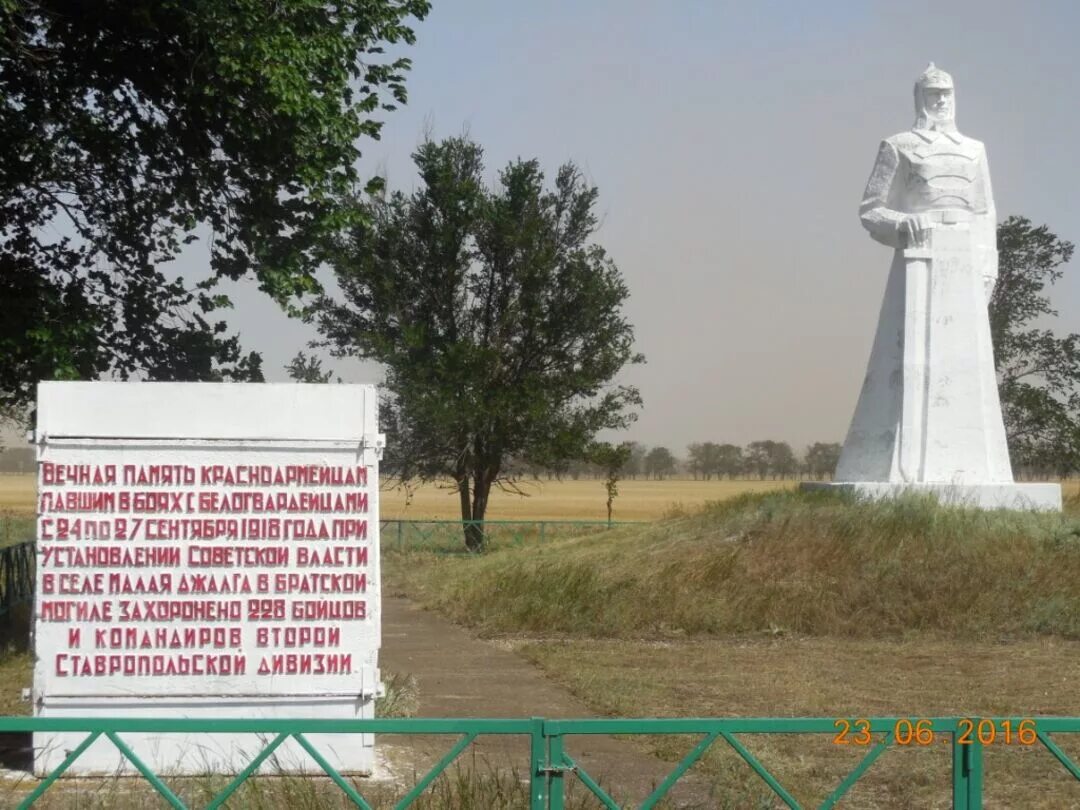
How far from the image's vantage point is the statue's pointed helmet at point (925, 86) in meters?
17.7

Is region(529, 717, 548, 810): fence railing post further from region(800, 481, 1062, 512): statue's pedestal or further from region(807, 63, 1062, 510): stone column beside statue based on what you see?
region(807, 63, 1062, 510): stone column beside statue

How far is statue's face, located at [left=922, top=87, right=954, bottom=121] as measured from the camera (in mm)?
17734

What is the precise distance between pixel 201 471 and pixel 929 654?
8245 millimetres

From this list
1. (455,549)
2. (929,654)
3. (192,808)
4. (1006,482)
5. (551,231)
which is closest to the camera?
(192,808)

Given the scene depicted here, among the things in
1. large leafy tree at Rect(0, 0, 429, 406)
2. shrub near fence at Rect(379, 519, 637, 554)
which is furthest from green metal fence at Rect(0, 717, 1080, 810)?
shrub near fence at Rect(379, 519, 637, 554)

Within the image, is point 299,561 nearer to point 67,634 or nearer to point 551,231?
point 67,634

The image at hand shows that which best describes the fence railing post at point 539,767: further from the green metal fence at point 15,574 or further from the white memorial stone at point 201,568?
the green metal fence at point 15,574

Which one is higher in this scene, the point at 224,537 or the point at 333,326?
the point at 333,326

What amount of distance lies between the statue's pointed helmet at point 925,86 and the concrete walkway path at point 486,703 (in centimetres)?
922

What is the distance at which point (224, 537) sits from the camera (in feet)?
Answer: 24.1

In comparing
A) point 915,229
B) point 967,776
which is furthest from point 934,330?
point 967,776

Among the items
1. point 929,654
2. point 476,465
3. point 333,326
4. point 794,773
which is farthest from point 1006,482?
point 333,326

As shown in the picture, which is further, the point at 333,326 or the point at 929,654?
the point at 333,326

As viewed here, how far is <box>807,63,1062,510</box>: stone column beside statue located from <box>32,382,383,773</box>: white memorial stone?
423 inches
